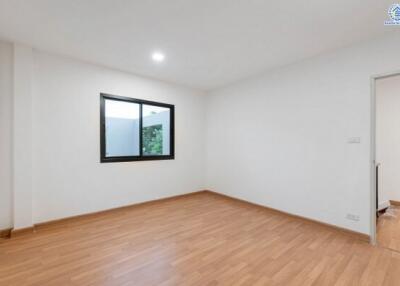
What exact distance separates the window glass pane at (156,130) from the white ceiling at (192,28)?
119 cm

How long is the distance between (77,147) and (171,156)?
1930 mm

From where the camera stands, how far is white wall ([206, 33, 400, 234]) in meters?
2.62

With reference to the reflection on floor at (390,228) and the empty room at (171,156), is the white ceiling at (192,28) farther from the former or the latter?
the reflection on floor at (390,228)

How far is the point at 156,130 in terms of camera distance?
4.45 meters

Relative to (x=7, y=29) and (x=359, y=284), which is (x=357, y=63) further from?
(x=7, y=29)

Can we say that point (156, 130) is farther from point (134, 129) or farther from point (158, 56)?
point (158, 56)

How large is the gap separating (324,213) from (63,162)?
14.1ft

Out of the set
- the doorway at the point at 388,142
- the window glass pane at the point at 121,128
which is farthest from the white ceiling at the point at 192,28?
the doorway at the point at 388,142

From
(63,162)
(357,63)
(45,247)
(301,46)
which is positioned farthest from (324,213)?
(63,162)

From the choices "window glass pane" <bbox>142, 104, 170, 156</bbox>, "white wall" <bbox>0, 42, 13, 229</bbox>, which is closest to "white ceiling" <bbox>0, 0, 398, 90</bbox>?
"white wall" <bbox>0, 42, 13, 229</bbox>

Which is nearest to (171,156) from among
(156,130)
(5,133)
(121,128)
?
(156,130)

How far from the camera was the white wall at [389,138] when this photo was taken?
3797 millimetres

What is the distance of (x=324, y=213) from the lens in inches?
117

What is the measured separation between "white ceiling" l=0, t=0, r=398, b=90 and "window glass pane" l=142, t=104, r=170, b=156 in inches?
46.8
